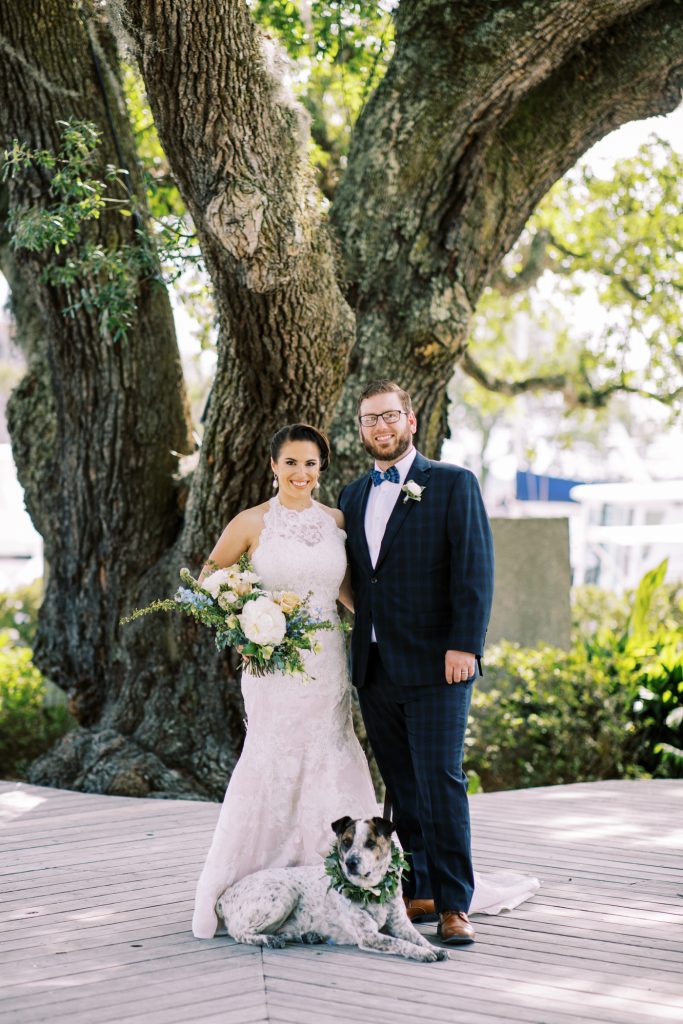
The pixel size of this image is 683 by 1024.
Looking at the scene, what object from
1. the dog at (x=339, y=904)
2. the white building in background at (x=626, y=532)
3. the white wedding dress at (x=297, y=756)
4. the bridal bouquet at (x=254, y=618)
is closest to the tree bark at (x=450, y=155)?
the white wedding dress at (x=297, y=756)

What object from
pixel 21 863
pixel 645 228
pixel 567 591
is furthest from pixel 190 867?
pixel 645 228

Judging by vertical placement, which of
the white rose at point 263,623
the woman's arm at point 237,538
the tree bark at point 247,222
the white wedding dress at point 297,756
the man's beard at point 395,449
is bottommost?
the white wedding dress at point 297,756

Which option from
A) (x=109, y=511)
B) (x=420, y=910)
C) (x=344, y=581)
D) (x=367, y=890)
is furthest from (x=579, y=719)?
(x=367, y=890)

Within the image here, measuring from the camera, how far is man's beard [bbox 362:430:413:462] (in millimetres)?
4805

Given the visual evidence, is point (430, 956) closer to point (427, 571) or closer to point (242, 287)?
point (427, 571)

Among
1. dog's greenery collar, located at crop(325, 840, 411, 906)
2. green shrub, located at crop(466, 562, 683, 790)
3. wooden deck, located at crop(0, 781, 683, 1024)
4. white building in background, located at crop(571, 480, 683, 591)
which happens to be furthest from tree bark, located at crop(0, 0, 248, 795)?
white building in background, located at crop(571, 480, 683, 591)

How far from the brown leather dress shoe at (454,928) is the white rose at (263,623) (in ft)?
4.22

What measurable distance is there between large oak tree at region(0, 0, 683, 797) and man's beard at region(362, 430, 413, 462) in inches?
58.0

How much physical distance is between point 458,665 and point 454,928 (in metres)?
1.02

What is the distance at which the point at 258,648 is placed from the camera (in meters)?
4.48

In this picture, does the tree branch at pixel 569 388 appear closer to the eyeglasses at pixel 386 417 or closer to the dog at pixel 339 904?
the eyeglasses at pixel 386 417

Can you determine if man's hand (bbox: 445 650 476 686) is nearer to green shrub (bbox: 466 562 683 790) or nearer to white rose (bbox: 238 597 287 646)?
white rose (bbox: 238 597 287 646)

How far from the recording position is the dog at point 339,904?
13.7 feet

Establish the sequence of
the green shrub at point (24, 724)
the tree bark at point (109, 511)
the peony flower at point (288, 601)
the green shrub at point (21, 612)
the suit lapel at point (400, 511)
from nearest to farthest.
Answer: the peony flower at point (288, 601) → the suit lapel at point (400, 511) → the tree bark at point (109, 511) → the green shrub at point (24, 724) → the green shrub at point (21, 612)
